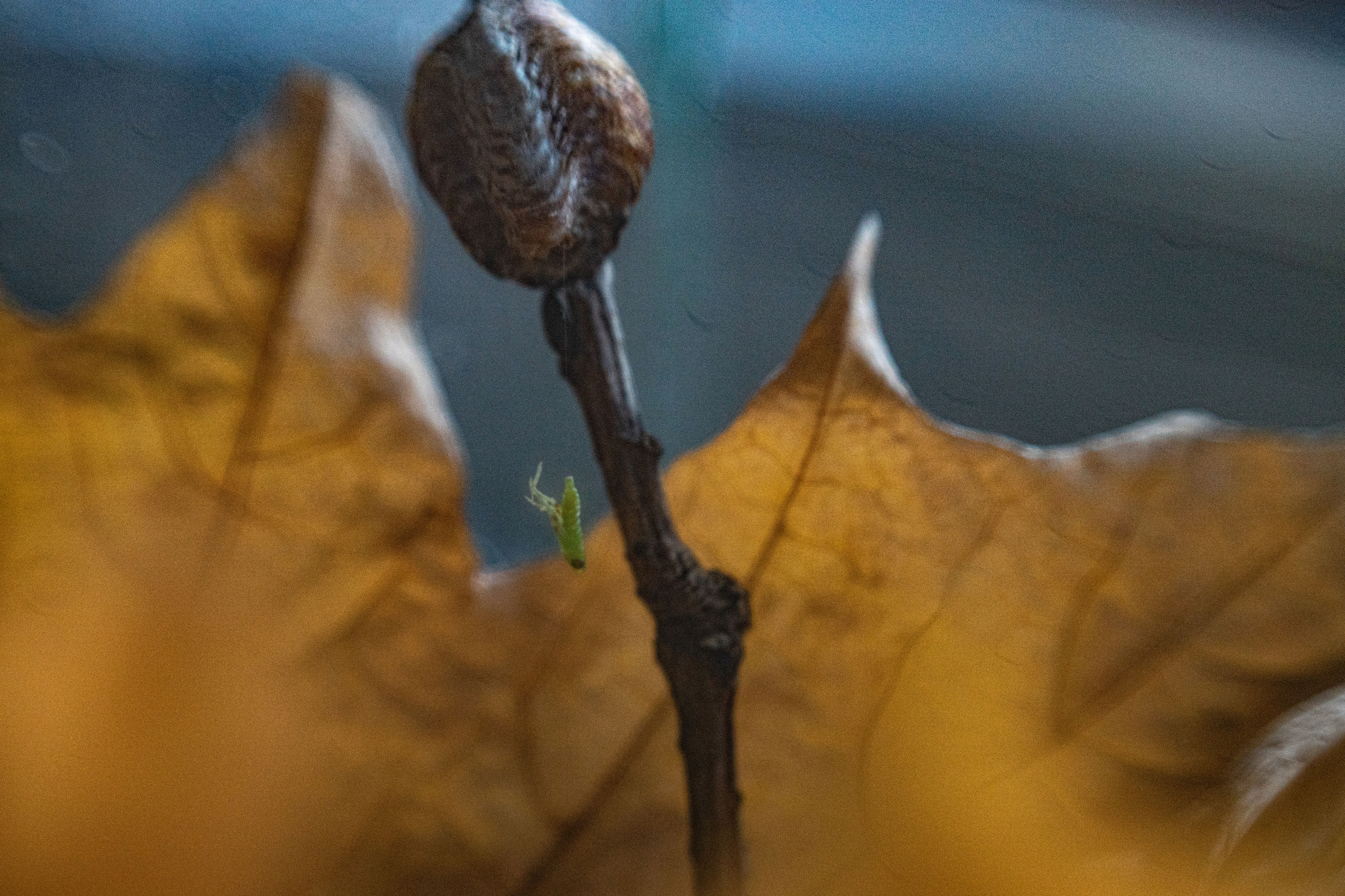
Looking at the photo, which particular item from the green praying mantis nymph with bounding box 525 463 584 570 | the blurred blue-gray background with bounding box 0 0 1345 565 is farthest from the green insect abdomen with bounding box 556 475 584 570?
the blurred blue-gray background with bounding box 0 0 1345 565

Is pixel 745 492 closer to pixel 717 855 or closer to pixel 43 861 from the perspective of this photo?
pixel 717 855

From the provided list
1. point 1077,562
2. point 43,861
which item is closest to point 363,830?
point 43,861

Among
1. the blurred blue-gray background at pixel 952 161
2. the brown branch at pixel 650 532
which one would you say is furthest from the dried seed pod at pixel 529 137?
the blurred blue-gray background at pixel 952 161

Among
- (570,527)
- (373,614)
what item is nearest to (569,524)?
(570,527)

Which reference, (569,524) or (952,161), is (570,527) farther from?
(952,161)

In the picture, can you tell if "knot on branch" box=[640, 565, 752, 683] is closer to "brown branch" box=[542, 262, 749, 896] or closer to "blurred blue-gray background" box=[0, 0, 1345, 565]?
"brown branch" box=[542, 262, 749, 896]
